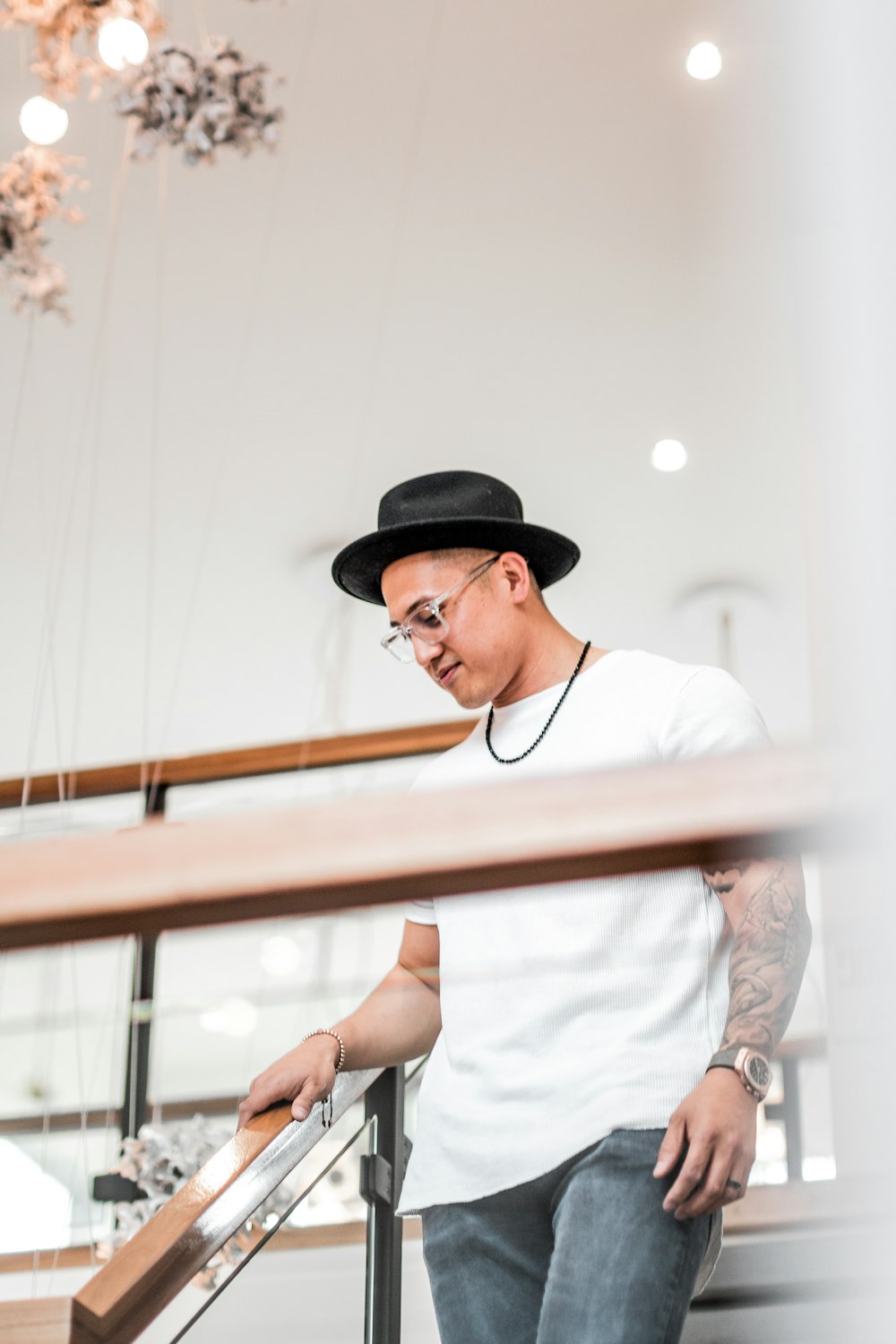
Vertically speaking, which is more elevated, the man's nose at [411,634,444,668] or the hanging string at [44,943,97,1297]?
the man's nose at [411,634,444,668]

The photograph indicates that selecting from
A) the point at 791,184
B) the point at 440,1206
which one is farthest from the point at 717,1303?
the point at 791,184

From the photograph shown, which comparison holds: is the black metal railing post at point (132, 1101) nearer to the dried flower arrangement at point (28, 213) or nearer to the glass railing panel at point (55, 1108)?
the glass railing panel at point (55, 1108)

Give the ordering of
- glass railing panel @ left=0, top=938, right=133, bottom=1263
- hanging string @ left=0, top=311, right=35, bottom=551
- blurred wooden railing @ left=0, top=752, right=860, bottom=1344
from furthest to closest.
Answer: hanging string @ left=0, top=311, right=35, bottom=551
glass railing panel @ left=0, top=938, right=133, bottom=1263
blurred wooden railing @ left=0, top=752, right=860, bottom=1344

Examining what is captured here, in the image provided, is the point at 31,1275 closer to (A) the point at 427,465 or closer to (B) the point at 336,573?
(B) the point at 336,573

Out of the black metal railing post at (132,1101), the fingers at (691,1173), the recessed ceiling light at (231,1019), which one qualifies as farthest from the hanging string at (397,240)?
the fingers at (691,1173)

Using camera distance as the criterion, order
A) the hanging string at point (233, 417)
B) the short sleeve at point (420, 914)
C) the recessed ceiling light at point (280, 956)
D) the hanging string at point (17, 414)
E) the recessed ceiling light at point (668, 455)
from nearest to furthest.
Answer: the recessed ceiling light at point (280, 956) < the short sleeve at point (420, 914) < the hanging string at point (233, 417) < the hanging string at point (17, 414) < the recessed ceiling light at point (668, 455)

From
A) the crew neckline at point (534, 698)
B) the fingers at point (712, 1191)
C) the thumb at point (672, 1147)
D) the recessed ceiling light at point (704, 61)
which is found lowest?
the fingers at point (712, 1191)

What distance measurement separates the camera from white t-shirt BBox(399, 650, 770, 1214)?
0.95 metres

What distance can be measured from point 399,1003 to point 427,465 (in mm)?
2534

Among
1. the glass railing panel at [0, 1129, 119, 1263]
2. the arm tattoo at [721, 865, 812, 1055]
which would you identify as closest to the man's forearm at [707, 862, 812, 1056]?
the arm tattoo at [721, 865, 812, 1055]

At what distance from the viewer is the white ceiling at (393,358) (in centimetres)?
282

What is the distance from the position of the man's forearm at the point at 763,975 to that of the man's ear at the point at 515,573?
1.98 ft

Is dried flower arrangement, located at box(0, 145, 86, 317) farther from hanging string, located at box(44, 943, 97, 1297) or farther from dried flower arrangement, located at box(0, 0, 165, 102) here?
hanging string, located at box(44, 943, 97, 1297)

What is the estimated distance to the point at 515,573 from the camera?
1.61m
